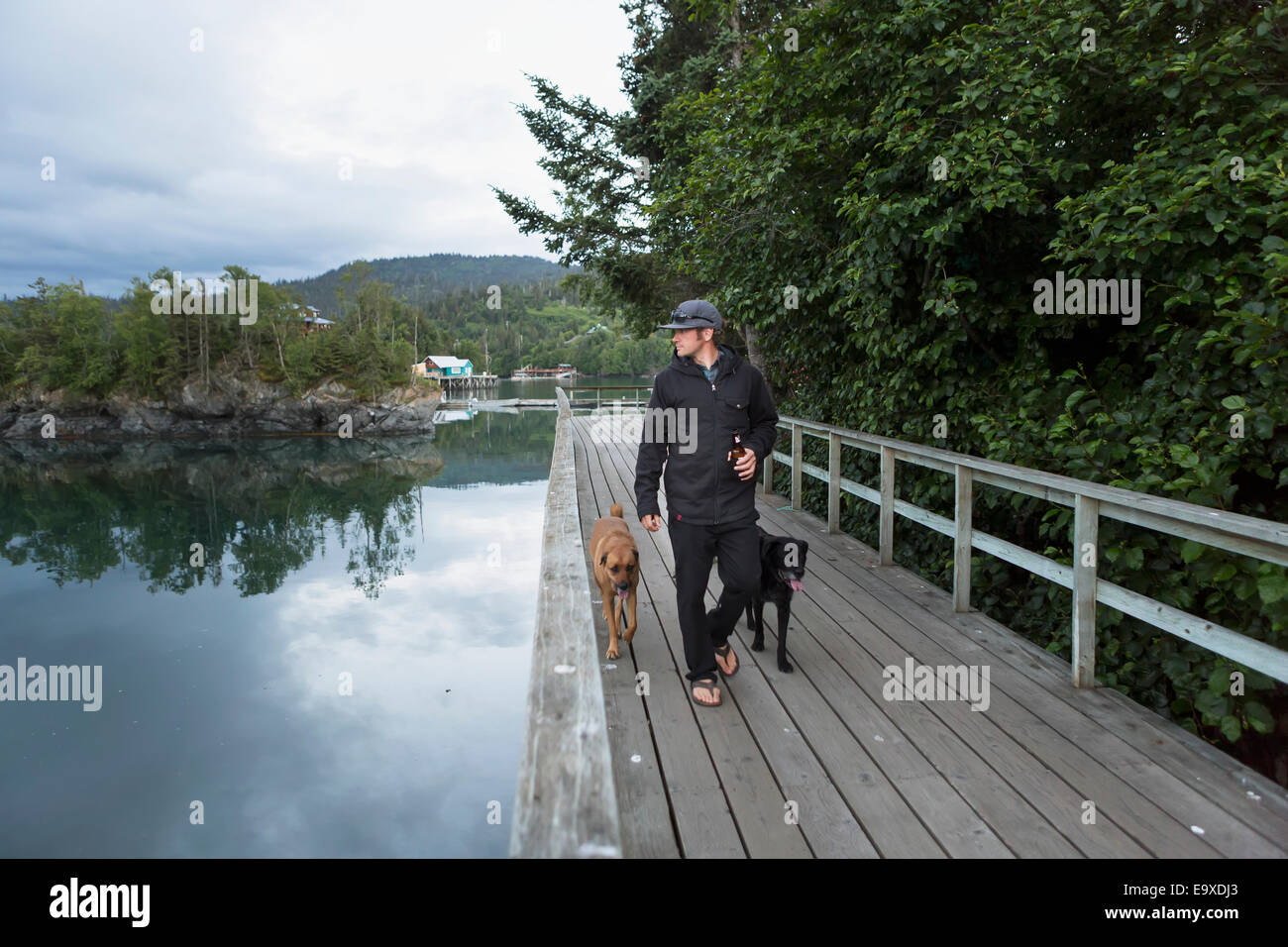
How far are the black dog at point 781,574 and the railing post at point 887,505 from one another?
228cm

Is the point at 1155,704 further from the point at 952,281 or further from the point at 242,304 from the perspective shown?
the point at 242,304

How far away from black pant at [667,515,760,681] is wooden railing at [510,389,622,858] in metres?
0.99

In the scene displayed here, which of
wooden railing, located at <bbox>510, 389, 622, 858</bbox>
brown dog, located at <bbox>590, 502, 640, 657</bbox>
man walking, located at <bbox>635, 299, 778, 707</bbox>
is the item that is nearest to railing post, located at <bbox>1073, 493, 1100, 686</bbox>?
man walking, located at <bbox>635, 299, 778, 707</bbox>

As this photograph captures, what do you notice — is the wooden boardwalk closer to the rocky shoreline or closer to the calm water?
the calm water

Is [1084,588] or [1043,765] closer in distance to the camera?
[1043,765]

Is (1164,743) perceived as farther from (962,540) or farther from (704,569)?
(704,569)

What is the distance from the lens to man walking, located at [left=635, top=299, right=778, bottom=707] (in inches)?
127

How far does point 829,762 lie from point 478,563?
40.7 meters

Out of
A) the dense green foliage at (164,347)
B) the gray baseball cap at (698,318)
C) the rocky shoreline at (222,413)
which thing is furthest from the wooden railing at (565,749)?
the rocky shoreline at (222,413)

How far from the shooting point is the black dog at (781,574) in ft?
11.9

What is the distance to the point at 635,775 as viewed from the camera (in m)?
2.79

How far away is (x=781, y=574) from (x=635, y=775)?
A: 4.30 ft

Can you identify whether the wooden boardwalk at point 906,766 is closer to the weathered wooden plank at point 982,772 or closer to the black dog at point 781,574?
the weathered wooden plank at point 982,772

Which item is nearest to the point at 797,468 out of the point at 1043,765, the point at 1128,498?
the point at 1128,498
